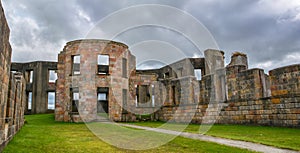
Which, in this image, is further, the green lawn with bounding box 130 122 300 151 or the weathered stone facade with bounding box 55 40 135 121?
the weathered stone facade with bounding box 55 40 135 121

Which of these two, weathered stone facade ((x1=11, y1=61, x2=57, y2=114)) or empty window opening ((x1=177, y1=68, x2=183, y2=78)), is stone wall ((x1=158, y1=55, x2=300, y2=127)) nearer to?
empty window opening ((x1=177, y1=68, x2=183, y2=78))

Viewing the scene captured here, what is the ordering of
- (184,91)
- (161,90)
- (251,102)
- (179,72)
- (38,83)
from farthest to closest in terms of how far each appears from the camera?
1. (38,83)
2. (179,72)
3. (161,90)
4. (184,91)
5. (251,102)

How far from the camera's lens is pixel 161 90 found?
20312 mm

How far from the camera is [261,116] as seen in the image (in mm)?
10641

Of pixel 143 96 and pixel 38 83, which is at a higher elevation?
pixel 38 83

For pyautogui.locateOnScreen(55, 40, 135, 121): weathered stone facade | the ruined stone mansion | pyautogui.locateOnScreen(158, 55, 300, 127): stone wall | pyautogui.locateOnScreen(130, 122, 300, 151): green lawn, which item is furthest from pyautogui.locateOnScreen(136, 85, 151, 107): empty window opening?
pyautogui.locateOnScreen(130, 122, 300, 151): green lawn

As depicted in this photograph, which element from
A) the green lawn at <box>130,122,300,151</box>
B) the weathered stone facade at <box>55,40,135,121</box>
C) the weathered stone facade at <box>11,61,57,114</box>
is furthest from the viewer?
the weathered stone facade at <box>11,61,57,114</box>

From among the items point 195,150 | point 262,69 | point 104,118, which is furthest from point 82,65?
point 195,150

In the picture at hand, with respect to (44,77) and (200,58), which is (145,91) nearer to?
(200,58)

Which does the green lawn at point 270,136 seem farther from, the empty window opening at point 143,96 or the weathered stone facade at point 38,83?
the weathered stone facade at point 38,83

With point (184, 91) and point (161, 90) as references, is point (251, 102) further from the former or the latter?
point (161, 90)

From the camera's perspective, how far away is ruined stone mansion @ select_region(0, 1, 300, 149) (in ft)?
32.9

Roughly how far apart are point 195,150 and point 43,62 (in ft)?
90.3

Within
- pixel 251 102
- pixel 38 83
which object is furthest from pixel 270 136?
pixel 38 83
